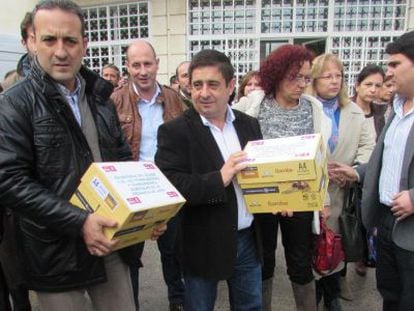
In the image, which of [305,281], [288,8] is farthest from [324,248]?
[288,8]

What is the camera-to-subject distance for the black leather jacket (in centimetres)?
152

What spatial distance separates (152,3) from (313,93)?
23.2 ft

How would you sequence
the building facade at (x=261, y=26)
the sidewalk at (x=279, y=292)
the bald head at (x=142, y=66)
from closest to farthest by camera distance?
the bald head at (x=142, y=66)
the sidewalk at (x=279, y=292)
the building facade at (x=261, y=26)


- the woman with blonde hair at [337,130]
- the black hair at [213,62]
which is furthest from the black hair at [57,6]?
the woman with blonde hair at [337,130]

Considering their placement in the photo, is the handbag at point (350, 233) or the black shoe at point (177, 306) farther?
the black shoe at point (177, 306)

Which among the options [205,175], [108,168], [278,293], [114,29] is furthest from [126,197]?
[114,29]

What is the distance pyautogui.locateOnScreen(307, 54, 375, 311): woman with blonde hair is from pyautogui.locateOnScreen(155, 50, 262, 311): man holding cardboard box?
42.8 inches

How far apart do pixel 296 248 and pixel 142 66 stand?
5.93 feet

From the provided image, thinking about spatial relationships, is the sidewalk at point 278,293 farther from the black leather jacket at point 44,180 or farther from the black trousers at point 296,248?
the black leather jacket at point 44,180

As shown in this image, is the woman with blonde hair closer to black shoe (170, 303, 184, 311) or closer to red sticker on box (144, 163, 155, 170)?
black shoe (170, 303, 184, 311)

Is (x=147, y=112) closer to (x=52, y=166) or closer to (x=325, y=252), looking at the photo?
(x=52, y=166)

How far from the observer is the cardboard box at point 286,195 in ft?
6.24

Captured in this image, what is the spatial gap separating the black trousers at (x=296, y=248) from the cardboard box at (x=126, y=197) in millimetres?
1145

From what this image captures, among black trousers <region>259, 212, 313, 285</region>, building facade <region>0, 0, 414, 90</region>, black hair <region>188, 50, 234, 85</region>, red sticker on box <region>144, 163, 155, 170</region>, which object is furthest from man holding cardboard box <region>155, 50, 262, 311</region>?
building facade <region>0, 0, 414, 90</region>
